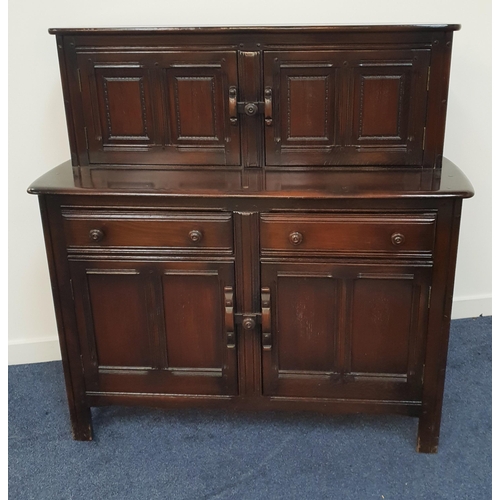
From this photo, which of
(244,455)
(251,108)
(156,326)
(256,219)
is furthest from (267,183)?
(244,455)

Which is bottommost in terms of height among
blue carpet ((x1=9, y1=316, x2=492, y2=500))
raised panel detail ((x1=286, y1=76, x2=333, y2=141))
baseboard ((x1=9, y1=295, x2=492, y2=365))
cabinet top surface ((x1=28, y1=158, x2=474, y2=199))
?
blue carpet ((x1=9, y1=316, x2=492, y2=500))

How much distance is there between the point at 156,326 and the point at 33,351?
2.89 ft

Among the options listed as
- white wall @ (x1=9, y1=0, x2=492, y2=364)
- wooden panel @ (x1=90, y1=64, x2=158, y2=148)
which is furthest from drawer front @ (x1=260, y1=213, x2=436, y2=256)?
white wall @ (x1=9, y1=0, x2=492, y2=364)

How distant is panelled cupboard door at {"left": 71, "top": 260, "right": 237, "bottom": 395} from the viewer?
1641mm

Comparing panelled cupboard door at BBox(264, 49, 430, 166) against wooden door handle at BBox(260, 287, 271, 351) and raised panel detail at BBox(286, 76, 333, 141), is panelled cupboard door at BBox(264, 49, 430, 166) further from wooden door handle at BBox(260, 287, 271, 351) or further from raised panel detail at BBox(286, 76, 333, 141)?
wooden door handle at BBox(260, 287, 271, 351)

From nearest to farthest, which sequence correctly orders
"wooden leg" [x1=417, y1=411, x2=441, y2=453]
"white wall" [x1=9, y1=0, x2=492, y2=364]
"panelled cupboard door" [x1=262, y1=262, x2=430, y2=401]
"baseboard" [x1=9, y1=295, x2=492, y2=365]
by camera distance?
"panelled cupboard door" [x1=262, y1=262, x2=430, y2=401], "wooden leg" [x1=417, y1=411, x2=441, y2=453], "white wall" [x1=9, y1=0, x2=492, y2=364], "baseboard" [x1=9, y1=295, x2=492, y2=365]

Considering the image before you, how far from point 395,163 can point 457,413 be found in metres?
0.93

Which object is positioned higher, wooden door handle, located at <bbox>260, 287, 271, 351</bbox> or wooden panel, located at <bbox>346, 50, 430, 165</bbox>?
wooden panel, located at <bbox>346, 50, 430, 165</bbox>

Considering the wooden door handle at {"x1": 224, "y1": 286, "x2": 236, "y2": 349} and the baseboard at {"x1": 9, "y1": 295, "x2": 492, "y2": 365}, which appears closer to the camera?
the wooden door handle at {"x1": 224, "y1": 286, "x2": 236, "y2": 349}

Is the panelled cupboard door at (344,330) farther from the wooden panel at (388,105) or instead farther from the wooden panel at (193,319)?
the wooden panel at (388,105)

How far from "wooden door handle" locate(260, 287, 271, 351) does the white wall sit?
1.00 m

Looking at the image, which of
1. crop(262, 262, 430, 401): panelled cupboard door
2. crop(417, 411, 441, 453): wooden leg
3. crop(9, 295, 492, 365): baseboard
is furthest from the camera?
crop(9, 295, 492, 365): baseboard

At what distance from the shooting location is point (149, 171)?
174 centimetres
